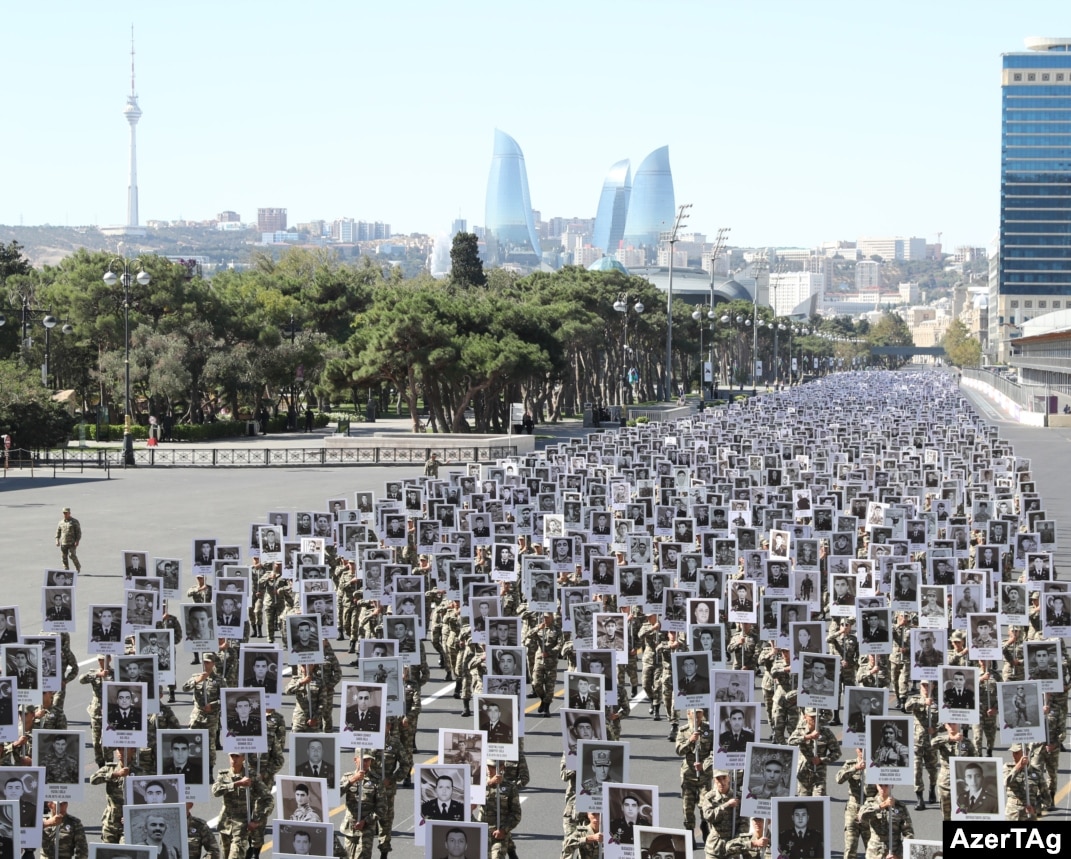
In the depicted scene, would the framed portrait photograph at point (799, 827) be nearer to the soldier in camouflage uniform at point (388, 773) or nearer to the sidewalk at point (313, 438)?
the soldier in camouflage uniform at point (388, 773)

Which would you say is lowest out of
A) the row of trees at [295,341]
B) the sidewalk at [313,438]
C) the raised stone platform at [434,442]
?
the sidewalk at [313,438]

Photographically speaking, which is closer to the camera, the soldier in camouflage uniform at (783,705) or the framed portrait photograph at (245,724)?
the framed portrait photograph at (245,724)

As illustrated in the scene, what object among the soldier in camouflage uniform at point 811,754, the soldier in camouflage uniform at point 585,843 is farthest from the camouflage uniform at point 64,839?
the soldier in camouflage uniform at point 811,754

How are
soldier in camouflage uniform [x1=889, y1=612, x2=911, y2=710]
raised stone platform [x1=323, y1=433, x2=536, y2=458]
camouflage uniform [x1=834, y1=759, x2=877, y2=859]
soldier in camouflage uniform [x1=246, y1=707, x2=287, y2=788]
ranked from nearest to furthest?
camouflage uniform [x1=834, y1=759, x2=877, y2=859], soldier in camouflage uniform [x1=246, y1=707, x2=287, y2=788], soldier in camouflage uniform [x1=889, y1=612, x2=911, y2=710], raised stone platform [x1=323, y1=433, x2=536, y2=458]

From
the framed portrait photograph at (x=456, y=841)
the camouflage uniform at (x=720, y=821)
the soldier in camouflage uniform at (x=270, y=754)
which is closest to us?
the framed portrait photograph at (x=456, y=841)

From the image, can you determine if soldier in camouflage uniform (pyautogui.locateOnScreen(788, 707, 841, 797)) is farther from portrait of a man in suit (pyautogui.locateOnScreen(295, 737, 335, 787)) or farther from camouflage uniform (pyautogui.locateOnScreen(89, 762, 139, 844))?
camouflage uniform (pyautogui.locateOnScreen(89, 762, 139, 844))

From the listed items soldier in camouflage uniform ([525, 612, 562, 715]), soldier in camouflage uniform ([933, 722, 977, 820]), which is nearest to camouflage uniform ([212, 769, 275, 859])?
soldier in camouflage uniform ([933, 722, 977, 820])

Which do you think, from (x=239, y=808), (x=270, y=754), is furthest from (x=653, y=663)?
(x=239, y=808)

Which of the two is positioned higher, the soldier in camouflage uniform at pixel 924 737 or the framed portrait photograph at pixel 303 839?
the framed portrait photograph at pixel 303 839

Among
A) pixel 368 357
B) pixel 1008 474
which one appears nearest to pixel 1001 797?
pixel 1008 474
